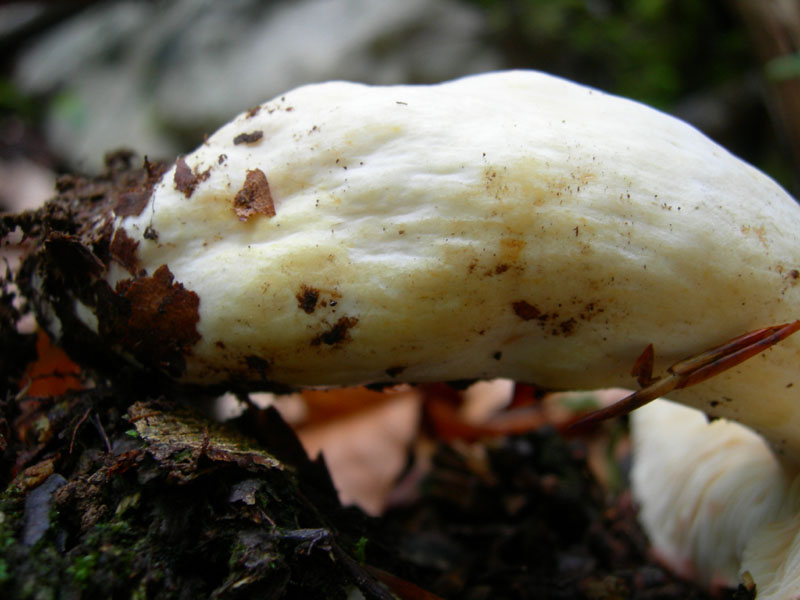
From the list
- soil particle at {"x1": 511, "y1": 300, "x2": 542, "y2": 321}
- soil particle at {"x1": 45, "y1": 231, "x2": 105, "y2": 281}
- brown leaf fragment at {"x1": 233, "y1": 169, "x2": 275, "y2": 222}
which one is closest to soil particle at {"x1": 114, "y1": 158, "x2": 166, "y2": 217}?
soil particle at {"x1": 45, "y1": 231, "x2": 105, "y2": 281}

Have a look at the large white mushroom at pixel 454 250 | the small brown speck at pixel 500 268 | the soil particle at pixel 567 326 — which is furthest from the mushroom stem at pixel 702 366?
the small brown speck at pixel 500 268

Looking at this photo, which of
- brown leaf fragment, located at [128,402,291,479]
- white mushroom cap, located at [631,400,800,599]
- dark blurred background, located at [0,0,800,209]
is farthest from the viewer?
dark blurred background, located at [0,0,800,209]

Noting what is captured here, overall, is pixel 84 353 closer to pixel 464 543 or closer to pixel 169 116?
pixel 464 543

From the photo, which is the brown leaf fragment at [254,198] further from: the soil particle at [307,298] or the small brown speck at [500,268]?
the small brown speck at [500,268]

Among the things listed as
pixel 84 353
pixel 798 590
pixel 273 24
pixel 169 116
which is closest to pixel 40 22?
pixel 169 116

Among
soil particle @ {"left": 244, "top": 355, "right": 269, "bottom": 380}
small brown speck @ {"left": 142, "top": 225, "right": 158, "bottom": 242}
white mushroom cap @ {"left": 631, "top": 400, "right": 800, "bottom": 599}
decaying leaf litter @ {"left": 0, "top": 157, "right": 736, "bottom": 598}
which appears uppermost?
small brown speck @ {"left": 142, "top": 225, "right": 158, "bottom": 242}

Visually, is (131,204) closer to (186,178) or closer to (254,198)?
(186,178)

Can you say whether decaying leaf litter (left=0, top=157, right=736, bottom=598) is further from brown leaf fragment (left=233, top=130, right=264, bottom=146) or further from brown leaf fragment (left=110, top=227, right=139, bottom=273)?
brown leaf fragment (left=233, top=130, right=264, bottom=146)
